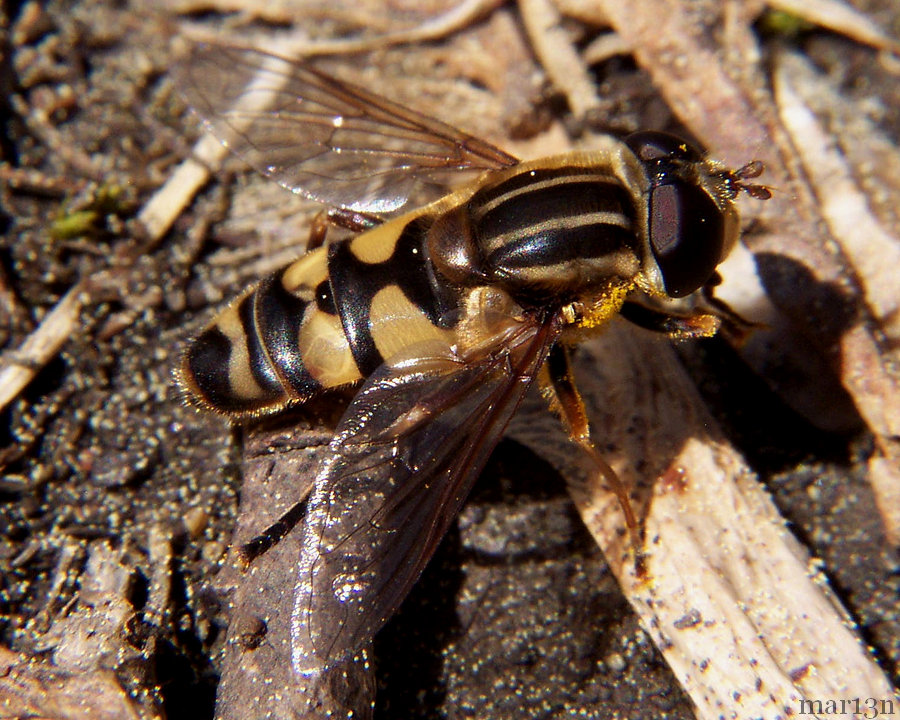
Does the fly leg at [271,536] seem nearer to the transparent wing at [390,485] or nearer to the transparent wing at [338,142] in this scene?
the transparent wing at [390,485]

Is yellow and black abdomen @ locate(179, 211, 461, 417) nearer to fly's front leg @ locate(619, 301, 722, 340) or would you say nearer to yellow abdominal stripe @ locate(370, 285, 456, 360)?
yellow abdominal stripe @ locate(370, 285, 456, 360)

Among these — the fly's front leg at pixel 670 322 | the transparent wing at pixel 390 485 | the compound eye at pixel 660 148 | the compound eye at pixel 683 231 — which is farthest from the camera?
the fly's front leg at pixel 670 322

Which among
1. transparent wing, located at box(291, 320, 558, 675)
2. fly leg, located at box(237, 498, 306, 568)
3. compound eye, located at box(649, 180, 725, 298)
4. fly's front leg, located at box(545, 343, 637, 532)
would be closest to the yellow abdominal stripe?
transparent wing, located at box(291, 320, 558, 675)

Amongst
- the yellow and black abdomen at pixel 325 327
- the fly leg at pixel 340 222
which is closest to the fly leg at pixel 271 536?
the yellow and black abdomen at pixel 325 327

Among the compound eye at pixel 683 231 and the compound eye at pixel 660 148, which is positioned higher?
the compound eye at pixel 660 148

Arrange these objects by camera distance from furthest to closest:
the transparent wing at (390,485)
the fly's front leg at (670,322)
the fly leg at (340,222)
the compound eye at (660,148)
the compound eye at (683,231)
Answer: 1. the fly leg at (340,222)
2. the fly's front leg at (670,322)
3. the compound eye at (660,148)
4. the compound eye at (683,231)
5. the transparent wing at (390,485)

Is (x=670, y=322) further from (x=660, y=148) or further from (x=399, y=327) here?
(x=399, y=327)

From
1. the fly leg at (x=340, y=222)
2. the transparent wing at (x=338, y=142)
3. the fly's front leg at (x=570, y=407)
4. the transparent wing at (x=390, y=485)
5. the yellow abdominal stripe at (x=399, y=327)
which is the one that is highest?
the transparent wing at (x=338, y=142)
